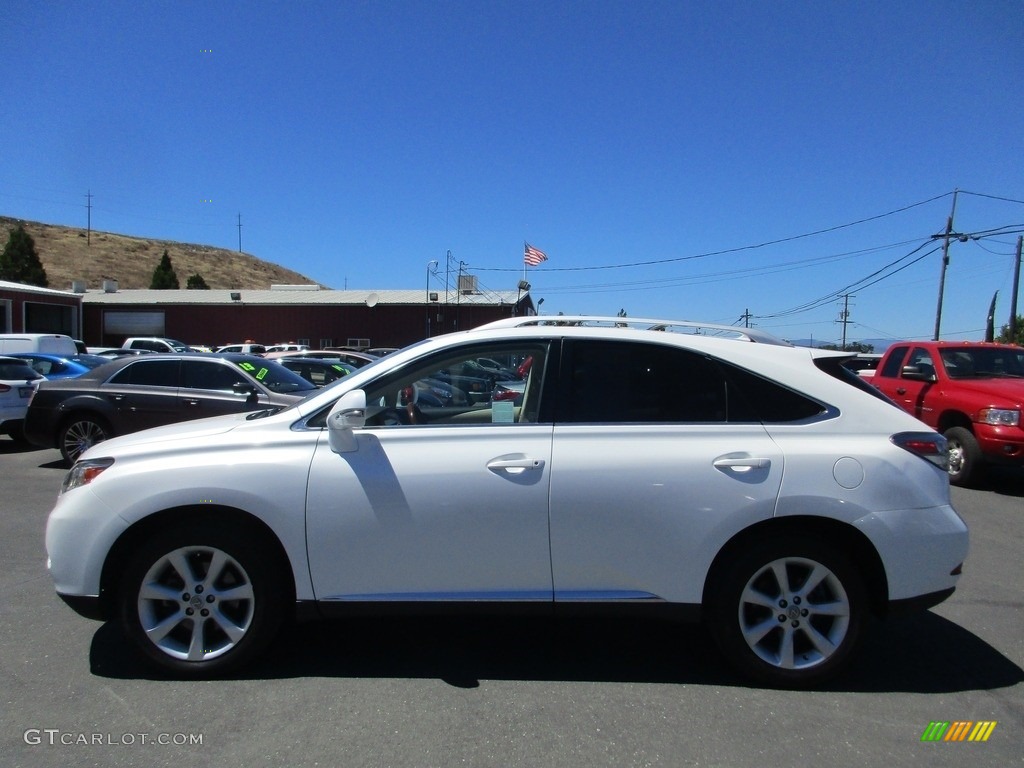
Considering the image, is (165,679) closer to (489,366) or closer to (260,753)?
(260,753)

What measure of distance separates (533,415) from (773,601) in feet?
4.88

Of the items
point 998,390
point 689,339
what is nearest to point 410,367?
point 689,339

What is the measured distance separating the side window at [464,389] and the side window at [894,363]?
8972 millimetres

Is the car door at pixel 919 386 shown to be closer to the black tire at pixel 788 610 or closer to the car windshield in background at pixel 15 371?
the black tire at pixel 788 610

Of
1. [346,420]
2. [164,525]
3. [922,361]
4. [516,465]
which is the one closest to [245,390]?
[164,525]

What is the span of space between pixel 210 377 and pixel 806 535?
27.3ft

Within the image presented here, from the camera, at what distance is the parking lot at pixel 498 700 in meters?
3.01

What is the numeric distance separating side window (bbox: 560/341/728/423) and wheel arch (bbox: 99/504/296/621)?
5.22 feet

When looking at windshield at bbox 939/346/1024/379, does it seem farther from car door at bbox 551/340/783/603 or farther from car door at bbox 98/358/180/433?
car door at bbox 98/358/180/433

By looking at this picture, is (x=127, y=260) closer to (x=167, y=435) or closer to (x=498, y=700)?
(x=167, y=435)

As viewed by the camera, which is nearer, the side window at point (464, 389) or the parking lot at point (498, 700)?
the parking lot at point (498, 700)

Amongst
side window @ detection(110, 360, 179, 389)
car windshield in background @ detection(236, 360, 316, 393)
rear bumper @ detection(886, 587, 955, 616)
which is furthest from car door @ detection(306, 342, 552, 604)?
side window @ detection(110, 360, 179, 389)

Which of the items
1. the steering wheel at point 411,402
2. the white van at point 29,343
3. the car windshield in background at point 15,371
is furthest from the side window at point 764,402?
the white van at point 29,343

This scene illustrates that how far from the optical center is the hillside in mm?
93312
